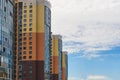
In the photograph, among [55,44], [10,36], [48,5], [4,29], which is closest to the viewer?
[4,29]

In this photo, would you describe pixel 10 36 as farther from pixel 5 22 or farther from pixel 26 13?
pixel 26 13

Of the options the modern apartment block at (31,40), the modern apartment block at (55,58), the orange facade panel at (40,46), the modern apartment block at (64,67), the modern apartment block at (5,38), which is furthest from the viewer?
the modern apartment block at (64,67)

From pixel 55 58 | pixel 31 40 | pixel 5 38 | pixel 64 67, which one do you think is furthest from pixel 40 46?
pixel 64 67

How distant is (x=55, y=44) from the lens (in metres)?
128

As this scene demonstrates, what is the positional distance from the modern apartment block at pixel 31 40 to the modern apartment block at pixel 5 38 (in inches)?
1726

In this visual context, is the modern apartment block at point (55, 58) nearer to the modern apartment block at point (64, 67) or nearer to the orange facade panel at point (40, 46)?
the modern apartment block at point (64, 67)

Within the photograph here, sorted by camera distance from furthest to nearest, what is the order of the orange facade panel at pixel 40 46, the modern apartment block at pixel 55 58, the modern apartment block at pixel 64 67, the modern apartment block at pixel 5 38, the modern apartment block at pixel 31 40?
1. the modern apartment block at pixel 64 67
2. the modern apartment block at pixel 55 58
3. the orange facade panel at pixel 40 46
4. the modern apartment block at pixel 31 40
5. the modern apartment block at pixel 5 38

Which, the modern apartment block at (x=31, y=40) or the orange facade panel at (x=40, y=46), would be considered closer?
the modern apartment block at (x=31, y=40)

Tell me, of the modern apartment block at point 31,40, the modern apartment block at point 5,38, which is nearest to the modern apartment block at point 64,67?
the modern apartment block at point 31,40

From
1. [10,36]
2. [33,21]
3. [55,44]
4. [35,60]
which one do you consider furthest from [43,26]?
[10,36]

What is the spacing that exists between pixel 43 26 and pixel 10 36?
4544 centimetres

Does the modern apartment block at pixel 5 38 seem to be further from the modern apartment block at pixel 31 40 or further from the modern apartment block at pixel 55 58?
the modern apartment block at pixel 55 58

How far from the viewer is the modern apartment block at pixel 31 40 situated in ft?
297

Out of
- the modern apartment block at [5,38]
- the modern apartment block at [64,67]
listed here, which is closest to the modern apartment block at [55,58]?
the modern apartment block at [64,67]
